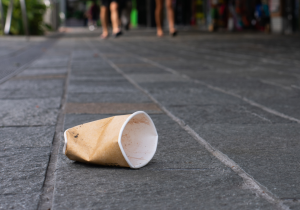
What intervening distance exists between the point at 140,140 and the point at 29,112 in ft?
3.98

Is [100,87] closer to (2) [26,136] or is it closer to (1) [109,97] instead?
(1) [109,97]

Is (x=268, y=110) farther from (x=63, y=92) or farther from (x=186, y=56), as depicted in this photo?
(x=186, y=56)

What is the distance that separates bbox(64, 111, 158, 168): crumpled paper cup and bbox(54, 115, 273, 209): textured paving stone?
0.04 m

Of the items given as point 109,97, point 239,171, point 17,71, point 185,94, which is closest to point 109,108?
point 109,97

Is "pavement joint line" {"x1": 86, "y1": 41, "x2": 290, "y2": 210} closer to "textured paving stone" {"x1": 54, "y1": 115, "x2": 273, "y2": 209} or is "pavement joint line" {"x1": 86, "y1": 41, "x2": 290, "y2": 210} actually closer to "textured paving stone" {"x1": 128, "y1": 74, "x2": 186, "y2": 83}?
"textured paving stone" {"x1": 54, "y1": 115, "x2": 273, "y2": 209}

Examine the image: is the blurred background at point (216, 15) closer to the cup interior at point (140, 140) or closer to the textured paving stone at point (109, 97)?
the textured paving stone at point (109, 97)

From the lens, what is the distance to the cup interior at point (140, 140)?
1.63 m

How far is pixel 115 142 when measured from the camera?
4.98ft

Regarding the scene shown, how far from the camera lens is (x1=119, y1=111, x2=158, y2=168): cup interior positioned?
1.63m

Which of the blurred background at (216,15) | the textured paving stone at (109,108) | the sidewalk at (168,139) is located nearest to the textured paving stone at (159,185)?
the sidewalk at (168,139)

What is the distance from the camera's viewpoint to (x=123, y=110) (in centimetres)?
273

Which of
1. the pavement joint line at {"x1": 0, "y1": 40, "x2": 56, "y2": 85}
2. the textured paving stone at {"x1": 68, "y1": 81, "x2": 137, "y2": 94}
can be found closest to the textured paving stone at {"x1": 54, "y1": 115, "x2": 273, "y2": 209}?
the textured paving stone at {"x1": 68, "y1": 81, "x2": 137, "y2": 94}

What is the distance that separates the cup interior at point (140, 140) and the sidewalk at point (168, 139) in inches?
2.0

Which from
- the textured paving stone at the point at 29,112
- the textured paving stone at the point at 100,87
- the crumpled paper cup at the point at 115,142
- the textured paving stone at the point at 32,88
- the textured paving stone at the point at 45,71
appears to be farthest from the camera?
the textured paving stone at the point at 45,71
